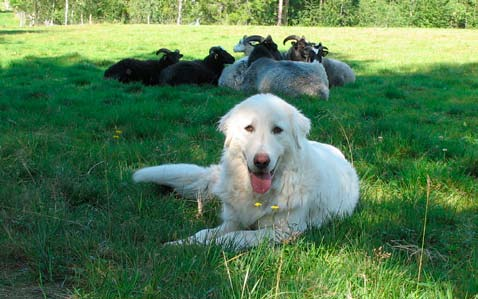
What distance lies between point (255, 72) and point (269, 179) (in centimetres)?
836

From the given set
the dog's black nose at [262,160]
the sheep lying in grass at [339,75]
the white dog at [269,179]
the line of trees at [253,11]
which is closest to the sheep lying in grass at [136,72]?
the sheep lying in grass at [339,75]

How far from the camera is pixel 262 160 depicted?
11.6 ft

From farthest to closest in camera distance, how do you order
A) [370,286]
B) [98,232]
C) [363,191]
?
[363,191] < [98,232] < [370,286]

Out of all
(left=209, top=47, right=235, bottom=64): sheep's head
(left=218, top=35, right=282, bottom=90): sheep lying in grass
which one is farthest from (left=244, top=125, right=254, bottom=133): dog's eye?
(left=209, top=47, right=235, bottom=64): sheep's head

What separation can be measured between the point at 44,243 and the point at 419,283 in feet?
6.94

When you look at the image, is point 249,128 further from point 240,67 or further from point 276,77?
point 240,67

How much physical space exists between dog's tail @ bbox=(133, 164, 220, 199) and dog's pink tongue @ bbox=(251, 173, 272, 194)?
752mm

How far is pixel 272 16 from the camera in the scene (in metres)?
69.0

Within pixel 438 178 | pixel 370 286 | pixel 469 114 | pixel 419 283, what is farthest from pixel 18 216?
pixel 469 114

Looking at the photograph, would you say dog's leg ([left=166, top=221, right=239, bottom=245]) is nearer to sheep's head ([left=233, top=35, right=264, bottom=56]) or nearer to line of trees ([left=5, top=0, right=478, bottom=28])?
sheep's head ([left=233, top=35, right=264, bottom=56])

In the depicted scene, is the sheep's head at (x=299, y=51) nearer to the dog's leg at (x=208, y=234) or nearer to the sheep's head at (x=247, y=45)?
the sheep's head at (x=247, y=45)

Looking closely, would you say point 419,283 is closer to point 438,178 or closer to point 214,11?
point 438,178

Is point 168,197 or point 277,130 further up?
point 277,130

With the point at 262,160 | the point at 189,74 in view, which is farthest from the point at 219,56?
the point at 262,160
